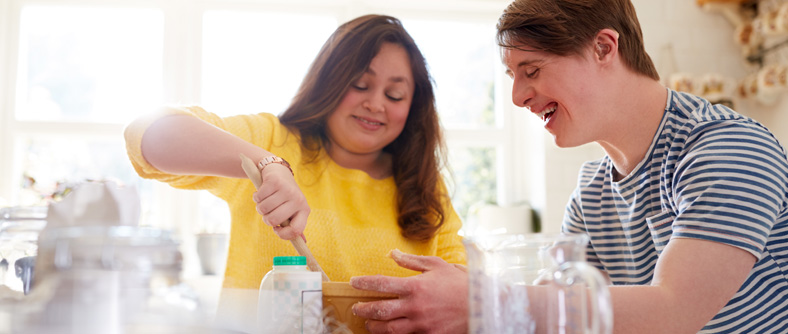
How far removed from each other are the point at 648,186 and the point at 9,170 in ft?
7.54

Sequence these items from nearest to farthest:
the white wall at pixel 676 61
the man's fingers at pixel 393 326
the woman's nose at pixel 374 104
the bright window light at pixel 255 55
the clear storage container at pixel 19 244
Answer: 1. the clear storage container at pixel 19 244
2. the man's fingers at pixel 393 326
3. the woman's nose at pixel 374 104
4. the white wall at pixel 676 61
5. the bright window light at pixel 255 55

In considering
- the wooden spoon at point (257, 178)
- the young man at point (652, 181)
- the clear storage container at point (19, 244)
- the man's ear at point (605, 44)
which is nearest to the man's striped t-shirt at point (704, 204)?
the young man at point (652, 181)

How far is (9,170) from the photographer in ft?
7.89

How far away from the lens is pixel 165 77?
252 cm

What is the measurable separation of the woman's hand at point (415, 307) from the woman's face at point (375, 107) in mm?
580

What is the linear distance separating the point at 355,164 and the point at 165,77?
148 centimetres

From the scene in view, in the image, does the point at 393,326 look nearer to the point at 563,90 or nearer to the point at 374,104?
the point at 563,90

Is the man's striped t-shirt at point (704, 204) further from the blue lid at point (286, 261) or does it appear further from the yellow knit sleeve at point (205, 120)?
the yellow knit sleeve at point (205, 120)

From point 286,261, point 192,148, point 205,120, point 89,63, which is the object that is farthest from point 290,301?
point 89,63

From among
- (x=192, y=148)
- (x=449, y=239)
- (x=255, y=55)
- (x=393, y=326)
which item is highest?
(x=255, y=55)

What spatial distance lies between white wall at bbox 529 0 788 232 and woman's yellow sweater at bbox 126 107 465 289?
125 centimetres

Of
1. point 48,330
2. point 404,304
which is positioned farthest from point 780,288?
point 48,330

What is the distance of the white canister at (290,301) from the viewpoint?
63 centimetres

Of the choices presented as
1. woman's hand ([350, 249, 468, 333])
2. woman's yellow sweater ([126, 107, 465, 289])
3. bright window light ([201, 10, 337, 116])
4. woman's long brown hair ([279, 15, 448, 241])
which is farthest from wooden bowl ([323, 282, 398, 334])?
bright window light ([201, 10, 337, 116])
